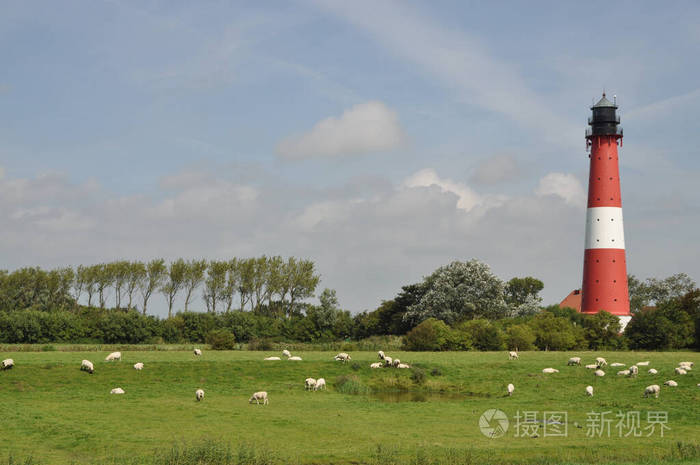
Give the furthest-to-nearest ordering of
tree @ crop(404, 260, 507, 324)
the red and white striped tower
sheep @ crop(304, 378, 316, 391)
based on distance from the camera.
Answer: tree @ crop(404, 260, 507, 324) < the red and white striped tower < sheep @ crop(304, 378, 316, 391)

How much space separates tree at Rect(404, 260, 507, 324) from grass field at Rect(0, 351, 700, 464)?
3327cm

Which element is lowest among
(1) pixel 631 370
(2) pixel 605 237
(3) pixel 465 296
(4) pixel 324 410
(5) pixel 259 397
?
(4) pixel 324 410

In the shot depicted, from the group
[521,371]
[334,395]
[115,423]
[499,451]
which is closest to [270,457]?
[499,451]

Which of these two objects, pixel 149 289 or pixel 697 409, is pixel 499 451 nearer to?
pixel 697 409

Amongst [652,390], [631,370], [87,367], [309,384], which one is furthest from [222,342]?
[652,390]

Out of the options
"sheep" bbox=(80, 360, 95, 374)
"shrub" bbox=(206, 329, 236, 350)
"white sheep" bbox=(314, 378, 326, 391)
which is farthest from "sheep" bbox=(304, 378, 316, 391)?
"shrub" bbox=(206, 329, 236, 350)

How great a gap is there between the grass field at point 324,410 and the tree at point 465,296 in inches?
1310

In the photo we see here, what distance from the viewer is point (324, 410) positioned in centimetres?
3647

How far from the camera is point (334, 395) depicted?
43.3 metres

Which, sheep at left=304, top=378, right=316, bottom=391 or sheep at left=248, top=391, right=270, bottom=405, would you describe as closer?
sheep at left=248, top=391, right=270, bottom=405

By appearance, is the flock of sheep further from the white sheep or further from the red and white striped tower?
the red and white striped tower

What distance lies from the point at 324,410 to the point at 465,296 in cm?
5760

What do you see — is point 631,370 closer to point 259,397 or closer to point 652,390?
point 652,390

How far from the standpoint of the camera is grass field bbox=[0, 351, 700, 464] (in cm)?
2527
